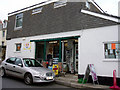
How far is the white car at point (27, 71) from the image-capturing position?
7.13m

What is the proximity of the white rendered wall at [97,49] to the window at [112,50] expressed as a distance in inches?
9.5

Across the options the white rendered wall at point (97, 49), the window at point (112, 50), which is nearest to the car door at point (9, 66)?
the white rendered wall at point (97, 49)

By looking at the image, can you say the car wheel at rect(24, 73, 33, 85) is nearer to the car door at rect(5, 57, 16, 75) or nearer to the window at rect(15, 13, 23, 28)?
the car door at rect(5, 57, 16, 75)

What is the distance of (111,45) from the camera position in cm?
757

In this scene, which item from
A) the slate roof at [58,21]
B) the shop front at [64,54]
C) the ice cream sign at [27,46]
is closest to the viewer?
the slate roof at [58,21]

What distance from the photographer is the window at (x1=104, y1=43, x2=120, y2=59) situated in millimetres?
7366

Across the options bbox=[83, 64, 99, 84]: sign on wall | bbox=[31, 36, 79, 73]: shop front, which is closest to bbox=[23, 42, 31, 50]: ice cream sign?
bbox=[31, 36, 79, 73]: shop front

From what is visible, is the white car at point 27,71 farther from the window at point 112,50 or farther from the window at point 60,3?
the window at point 60,3

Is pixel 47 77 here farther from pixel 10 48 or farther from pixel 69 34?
pixel 10 48

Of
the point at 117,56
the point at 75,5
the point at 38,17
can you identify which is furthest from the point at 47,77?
the point at 38,17

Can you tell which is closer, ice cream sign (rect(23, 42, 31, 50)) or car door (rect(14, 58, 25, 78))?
car door (rect(14, 58, 25, 78))

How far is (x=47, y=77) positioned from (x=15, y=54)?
23.9ft

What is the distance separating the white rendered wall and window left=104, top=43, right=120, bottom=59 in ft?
0.79

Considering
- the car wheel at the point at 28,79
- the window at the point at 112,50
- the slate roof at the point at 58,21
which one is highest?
the slate roof at the point at 58,21
